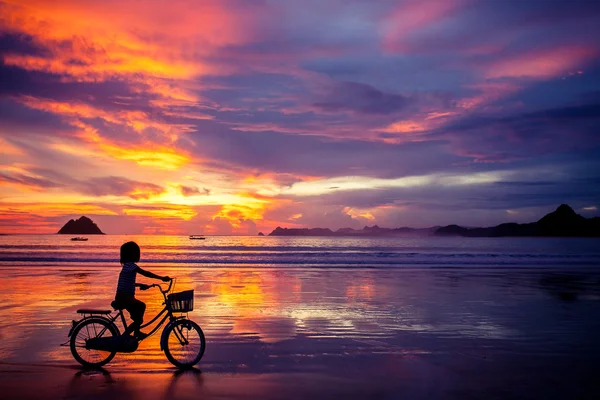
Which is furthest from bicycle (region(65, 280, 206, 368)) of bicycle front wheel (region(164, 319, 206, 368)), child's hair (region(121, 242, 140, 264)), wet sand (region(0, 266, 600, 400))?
child's hair (region(121, 242, 140, 264))

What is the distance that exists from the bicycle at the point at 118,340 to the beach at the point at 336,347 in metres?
0.22

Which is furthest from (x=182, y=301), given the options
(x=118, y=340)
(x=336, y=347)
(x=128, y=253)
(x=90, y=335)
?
(x=336, y=347)

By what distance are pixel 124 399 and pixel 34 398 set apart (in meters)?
1.29

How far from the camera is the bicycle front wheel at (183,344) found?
8.55 meters

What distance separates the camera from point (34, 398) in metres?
6.75

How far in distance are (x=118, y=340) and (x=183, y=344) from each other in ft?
3.76

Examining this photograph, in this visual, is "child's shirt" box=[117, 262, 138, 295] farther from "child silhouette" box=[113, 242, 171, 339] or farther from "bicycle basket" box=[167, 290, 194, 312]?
"bicycle basket" box=[167, 290, 194, 312]

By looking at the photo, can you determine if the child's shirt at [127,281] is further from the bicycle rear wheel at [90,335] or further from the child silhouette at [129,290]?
the bicycle rear wheel at [90,335]

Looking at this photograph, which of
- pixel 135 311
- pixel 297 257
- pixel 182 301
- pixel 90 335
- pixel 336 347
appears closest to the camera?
pixel 182 301

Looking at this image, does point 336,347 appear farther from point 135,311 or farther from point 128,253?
point 128,253

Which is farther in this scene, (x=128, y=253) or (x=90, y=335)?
(x=90, y=335)

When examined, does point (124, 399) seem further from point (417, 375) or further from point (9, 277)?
point (9, 277)

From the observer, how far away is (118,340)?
845 centimetres

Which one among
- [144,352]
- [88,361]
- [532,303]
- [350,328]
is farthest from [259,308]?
[532,303]
